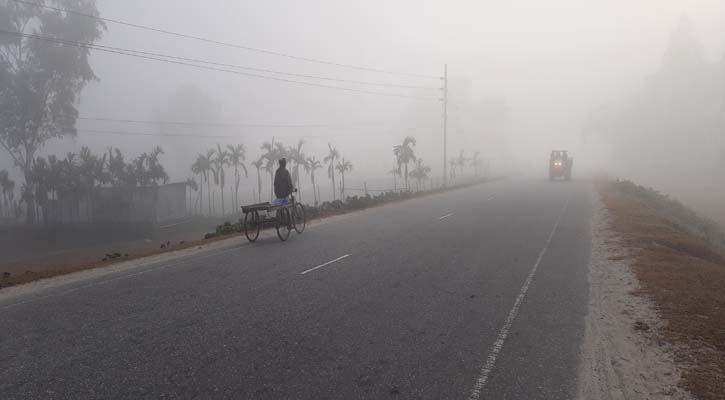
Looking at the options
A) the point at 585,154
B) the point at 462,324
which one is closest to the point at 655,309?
the point at 462,324

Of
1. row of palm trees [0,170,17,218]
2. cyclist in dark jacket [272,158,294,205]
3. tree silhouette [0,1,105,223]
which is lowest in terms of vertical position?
row of palm trees [0,170,17,218]

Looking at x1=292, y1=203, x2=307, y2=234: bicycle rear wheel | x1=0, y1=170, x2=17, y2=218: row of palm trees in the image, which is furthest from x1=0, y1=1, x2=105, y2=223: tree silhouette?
x1=292, y1=203, x2=307, y2=234: bicycle rear wheel

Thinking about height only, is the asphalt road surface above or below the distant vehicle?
below

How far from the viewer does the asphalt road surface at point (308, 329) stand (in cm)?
429

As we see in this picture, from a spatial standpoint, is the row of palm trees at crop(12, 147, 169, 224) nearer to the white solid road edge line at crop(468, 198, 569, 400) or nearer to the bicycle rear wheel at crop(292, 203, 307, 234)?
the bicycle rear wheel at crop(292, 203, 307, 234)

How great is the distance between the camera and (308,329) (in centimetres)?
569

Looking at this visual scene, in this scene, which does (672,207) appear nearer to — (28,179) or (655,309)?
(655,309)

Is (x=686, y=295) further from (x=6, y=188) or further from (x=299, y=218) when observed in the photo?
(x=6, y=188)

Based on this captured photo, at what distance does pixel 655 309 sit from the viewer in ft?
22.9

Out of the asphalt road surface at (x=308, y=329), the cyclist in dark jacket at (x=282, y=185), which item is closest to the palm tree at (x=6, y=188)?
the cyclist in dark jacket at (x=282, y=185)

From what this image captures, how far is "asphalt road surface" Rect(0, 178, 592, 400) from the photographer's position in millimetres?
4285

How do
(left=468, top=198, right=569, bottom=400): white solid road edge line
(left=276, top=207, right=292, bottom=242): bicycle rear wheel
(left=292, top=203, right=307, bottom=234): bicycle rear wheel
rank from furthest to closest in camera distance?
(left=292, top=203, right=307, bottom=234): bicycle rear wheel, (left=276, top=207, right=292, bottom=242): bicycle rear wheel, (left=468, top=198, right=569, bottom=400): white solid road edge line

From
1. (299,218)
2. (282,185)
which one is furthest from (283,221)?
(299,218)

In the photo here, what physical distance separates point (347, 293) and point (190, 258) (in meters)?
5.35
